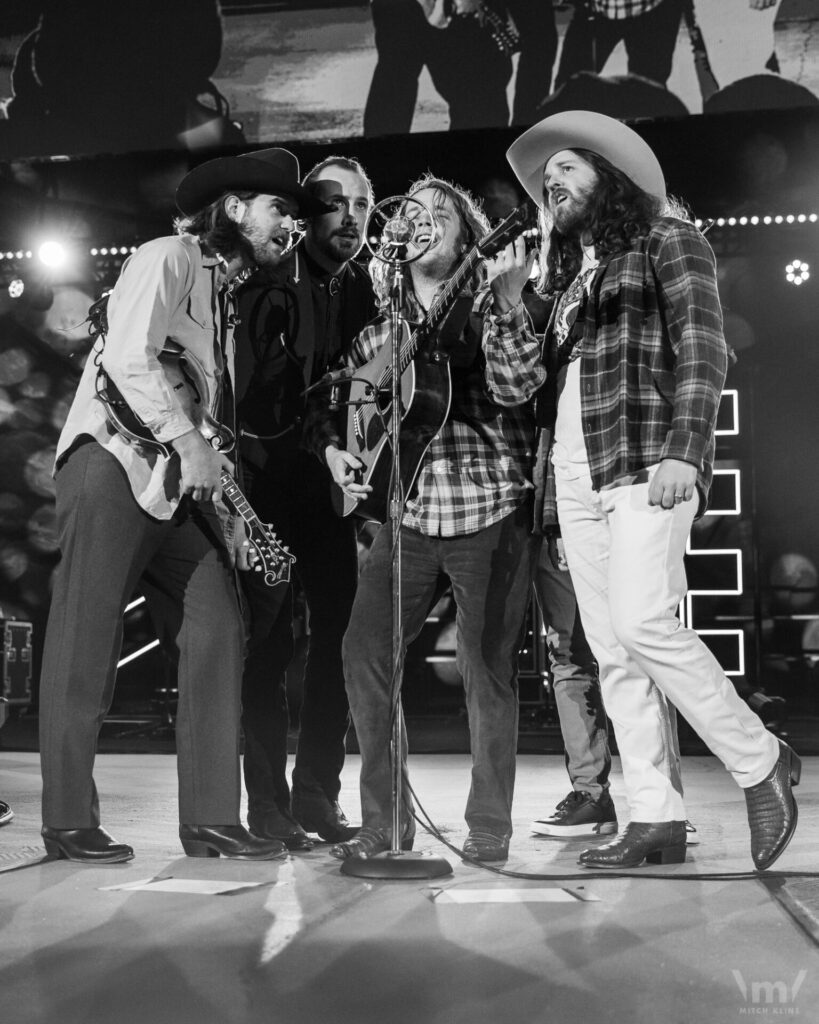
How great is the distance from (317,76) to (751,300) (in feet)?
13.4

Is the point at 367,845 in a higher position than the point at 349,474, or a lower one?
lower

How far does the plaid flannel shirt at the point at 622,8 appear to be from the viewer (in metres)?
6.64

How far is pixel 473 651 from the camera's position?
10.1 feet

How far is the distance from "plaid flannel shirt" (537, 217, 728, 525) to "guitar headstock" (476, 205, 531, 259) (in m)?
0.33

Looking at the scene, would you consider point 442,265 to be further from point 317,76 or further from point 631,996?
point 317,76

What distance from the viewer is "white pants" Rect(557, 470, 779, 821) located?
272 cm

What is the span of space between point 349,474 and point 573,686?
1.31 meters

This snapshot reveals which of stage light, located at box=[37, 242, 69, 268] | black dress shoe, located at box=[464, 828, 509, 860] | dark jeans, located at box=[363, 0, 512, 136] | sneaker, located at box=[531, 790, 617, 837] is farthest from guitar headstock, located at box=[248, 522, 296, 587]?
stage light, located at box=[37, 242, 69, 268]

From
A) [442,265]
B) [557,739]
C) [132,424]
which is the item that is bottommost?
[557,739]

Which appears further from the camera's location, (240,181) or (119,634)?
(240,181)

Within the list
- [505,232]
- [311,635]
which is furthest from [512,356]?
[311,635]

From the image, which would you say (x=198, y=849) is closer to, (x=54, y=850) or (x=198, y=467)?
(x=54, y=850)

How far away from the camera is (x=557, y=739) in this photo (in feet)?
23.7

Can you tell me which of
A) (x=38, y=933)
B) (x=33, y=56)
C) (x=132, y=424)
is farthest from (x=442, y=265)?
(x=33, y=56)
